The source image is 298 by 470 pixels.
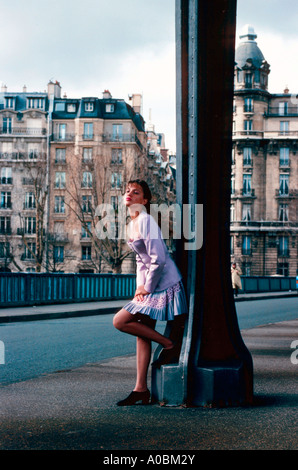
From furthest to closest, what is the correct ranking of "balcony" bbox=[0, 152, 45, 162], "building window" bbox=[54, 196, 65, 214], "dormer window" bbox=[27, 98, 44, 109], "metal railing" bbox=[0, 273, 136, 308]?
1. "dormer window" bbox=[27, 98, 44, 109]
2. "balcony" bbox=[0, 152, 45, 162]
3. "building window" bbox=[54, 196, 65, 214]
4. "metal railing" bbox=[0, 273, 136, 308]

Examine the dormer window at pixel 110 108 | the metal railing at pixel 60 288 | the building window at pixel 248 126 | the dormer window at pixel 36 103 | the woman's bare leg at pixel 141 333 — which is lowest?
the metal railing at pixel 60 288

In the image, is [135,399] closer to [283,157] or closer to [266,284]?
[266,284]

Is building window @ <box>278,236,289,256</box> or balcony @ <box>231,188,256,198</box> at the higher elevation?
balcony @ <box>231,188,256,198</box>

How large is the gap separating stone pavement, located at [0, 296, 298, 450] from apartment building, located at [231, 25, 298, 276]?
241 feet

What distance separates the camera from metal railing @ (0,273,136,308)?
21750mm

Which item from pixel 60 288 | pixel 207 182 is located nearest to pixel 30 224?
pixel 60 288

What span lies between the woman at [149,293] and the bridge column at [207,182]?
11cm

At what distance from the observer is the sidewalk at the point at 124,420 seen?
4.28 m

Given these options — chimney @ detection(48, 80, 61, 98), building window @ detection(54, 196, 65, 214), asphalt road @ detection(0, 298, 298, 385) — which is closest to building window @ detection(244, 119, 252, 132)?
chimney @ detection(48, 80, 61, 98)

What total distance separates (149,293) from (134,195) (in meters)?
0.76

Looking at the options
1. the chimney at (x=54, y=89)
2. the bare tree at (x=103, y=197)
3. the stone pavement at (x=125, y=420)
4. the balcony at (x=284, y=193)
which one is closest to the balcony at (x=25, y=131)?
the chimney at (x=54, y=89)

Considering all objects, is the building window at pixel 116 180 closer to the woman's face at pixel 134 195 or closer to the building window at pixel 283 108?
the building window at pixel 283 108

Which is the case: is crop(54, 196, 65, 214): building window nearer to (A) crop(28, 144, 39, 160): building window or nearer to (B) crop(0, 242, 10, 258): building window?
(A) crop(28, 144, 39, 160): building window
